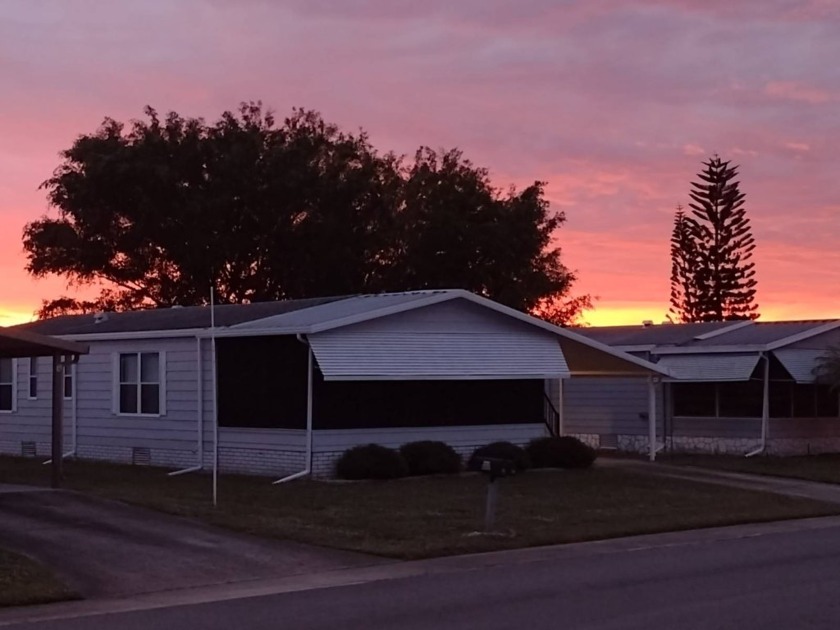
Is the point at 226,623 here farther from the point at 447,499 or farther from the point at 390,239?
the point at 390,239

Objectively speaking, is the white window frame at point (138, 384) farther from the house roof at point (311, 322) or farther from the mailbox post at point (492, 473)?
the mailbox post at point (492, 473)

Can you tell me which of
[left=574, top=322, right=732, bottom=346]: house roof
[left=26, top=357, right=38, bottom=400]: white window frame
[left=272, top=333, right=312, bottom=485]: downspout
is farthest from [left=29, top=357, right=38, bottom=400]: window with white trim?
[left=574, top=322, right=732, bottom=346]: house roof

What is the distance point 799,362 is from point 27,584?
25037 millimetres

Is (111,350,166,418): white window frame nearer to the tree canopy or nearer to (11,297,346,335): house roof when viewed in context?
(11,297,346,335): house roof

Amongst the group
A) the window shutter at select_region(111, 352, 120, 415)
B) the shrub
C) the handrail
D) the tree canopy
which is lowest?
the shrub

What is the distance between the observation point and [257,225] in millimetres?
51281

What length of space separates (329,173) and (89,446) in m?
25.0

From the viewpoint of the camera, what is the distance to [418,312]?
27125 mm

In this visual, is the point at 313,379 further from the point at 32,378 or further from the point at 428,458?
the point at 32,378

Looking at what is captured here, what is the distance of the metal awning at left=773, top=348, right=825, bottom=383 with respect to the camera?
3381cm

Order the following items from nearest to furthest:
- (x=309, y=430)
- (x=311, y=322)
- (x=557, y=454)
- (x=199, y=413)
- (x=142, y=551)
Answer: (x=142, y=551), (x=309, y=430), (x=311, y=322), (x=199, y=413), (x=557, y=454)

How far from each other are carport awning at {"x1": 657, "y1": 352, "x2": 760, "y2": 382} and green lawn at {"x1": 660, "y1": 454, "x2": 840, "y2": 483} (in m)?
2.03

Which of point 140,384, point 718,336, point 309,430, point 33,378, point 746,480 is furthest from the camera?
point 718,336

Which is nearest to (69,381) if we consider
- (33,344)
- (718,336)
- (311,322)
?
(311,322)
